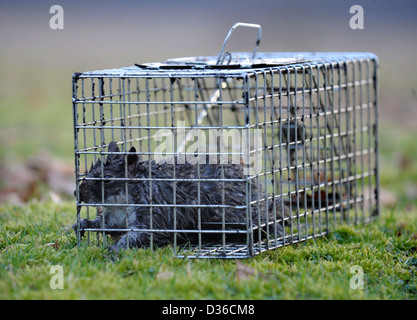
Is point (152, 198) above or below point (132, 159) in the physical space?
below

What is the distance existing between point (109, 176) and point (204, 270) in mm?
1047

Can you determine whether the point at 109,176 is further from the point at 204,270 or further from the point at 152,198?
the point at 204,270

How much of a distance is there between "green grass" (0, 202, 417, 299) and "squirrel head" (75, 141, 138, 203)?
1.23ft

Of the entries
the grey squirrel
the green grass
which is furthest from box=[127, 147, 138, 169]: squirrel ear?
the green grass

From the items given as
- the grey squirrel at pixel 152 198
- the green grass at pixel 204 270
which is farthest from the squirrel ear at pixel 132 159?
the green grass at pixel 204 270

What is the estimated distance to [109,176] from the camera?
15.4ft

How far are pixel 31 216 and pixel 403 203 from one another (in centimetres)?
463

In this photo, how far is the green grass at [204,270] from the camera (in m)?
3.78

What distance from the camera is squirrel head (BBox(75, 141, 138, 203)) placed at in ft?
15.2

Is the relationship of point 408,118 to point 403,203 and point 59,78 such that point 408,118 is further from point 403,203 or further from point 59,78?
point 59,78

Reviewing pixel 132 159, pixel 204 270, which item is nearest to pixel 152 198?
pixel 132 159
